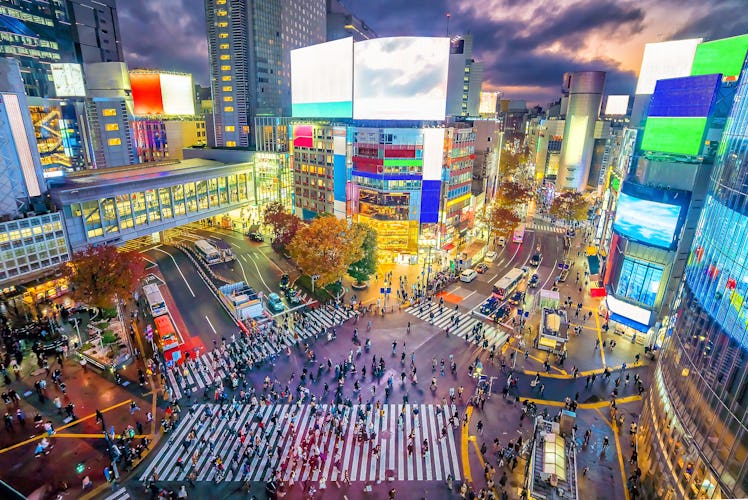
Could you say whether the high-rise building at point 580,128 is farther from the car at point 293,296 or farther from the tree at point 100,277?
the tree at point 100,277

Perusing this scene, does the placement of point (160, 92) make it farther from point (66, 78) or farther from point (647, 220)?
point (647, 220)

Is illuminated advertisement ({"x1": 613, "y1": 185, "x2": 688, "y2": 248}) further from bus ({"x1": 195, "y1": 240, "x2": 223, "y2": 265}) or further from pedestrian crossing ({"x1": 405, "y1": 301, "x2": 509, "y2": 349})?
bus ({"x1": 195, "y1": 240, "x2": 223, "y2": 265})

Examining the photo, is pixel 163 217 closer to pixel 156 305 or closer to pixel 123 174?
pixel 123 174

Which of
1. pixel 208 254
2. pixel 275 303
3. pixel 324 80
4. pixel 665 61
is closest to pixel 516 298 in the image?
pixel 275 303

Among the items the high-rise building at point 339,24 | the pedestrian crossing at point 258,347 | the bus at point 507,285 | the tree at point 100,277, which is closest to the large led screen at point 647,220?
the bus at point 507,285

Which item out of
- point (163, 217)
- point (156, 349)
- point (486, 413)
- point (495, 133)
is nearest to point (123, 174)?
point (163, 217)

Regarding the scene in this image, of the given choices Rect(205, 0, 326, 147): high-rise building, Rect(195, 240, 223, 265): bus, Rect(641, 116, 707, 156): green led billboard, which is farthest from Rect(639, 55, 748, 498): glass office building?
Rect(205, 0, 326, 147): high-rise building
